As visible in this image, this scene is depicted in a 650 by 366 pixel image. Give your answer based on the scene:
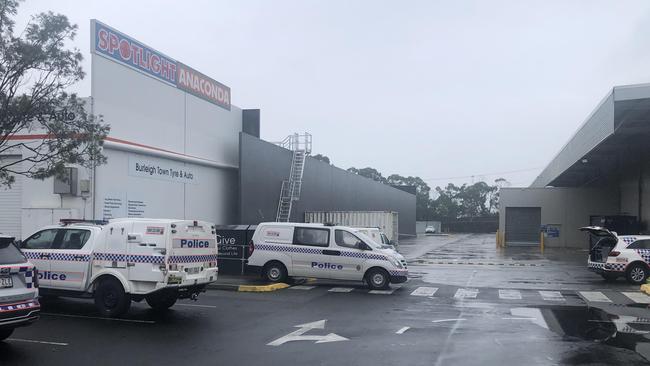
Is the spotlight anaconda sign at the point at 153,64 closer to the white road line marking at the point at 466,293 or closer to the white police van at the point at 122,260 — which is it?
the white police van at the point at 122,260

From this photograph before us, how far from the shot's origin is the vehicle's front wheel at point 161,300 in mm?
11913

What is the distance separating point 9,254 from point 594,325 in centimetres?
1062

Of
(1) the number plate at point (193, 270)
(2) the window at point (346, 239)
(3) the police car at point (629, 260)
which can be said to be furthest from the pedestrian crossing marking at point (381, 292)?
(3) the police car at point (629, 260)

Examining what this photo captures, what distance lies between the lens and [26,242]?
12695mm

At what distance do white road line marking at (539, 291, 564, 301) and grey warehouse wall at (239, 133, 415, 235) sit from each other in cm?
1462

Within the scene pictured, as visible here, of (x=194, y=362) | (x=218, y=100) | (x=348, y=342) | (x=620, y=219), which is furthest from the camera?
(x=620, y=219)

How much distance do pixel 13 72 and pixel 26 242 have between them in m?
3.82

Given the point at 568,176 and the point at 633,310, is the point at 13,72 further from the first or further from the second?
the point at 568,176

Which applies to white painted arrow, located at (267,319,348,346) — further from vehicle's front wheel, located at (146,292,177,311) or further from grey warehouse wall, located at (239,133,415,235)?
grey warehouse wall, located at (239,133,415,235)

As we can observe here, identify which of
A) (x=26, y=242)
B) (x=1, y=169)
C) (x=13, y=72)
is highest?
(x=13, y=72)

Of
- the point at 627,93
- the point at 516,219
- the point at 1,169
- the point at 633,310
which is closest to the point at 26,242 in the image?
the point at 1,169

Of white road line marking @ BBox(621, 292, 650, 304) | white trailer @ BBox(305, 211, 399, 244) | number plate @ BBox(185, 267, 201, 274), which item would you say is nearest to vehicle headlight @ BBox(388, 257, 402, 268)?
white road line marking @ BBox(621, 292, 650, 304)

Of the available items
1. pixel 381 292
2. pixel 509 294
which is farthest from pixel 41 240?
pixel 509 294

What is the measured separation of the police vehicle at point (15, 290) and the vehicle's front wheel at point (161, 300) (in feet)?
10.1
